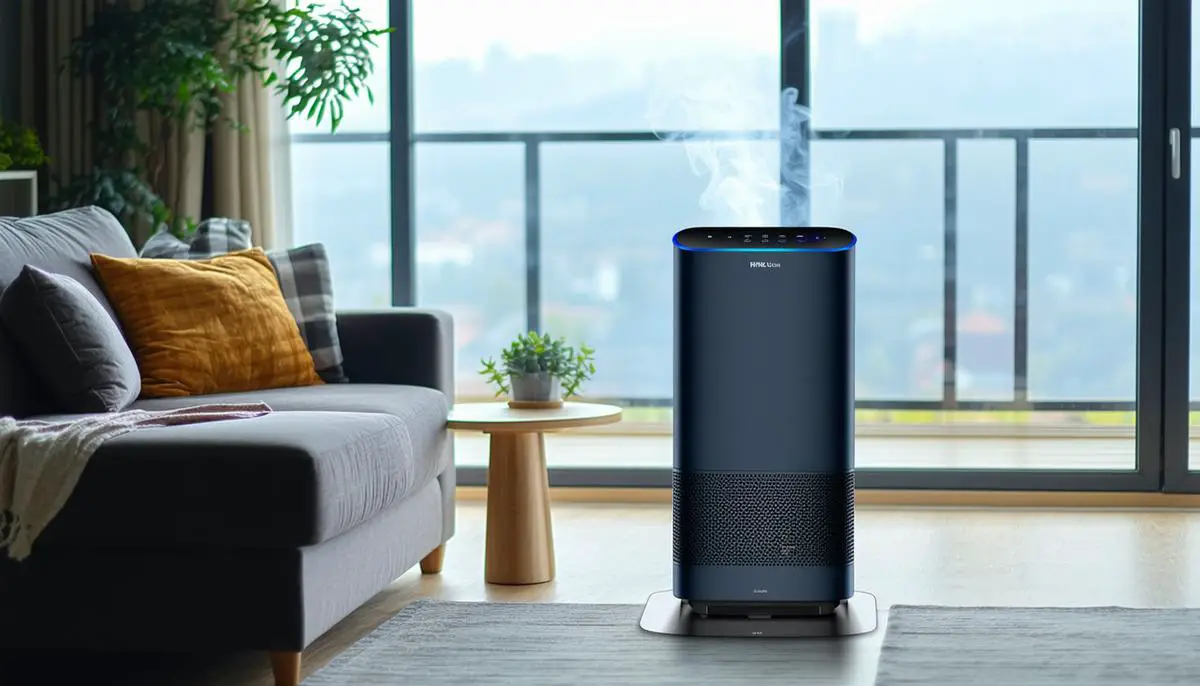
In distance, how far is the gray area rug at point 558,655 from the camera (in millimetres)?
2586

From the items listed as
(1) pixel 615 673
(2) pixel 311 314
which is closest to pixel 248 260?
(2) pixel 311 314

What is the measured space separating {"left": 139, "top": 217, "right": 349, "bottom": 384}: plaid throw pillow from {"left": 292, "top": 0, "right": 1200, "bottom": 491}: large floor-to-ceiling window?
0.94 metres

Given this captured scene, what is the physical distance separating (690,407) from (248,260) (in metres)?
1.32

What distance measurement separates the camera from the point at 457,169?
477 centimetres

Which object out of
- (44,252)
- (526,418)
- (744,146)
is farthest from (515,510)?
(744,146)

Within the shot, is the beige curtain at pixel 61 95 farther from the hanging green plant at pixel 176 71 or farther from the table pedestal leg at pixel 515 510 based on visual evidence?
the table pedestal leg at pixel 515 510

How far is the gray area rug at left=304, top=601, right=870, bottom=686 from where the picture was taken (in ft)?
8.48

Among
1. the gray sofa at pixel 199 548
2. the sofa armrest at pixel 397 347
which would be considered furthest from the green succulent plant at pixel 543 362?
the gray sofa at pixel 199 548

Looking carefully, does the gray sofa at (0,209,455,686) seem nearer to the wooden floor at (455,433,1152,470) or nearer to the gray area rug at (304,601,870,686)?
the gray area rug at (304,601,870,686)

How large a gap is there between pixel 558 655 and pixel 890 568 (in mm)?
1174

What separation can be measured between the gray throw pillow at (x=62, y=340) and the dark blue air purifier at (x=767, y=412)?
1167 mm

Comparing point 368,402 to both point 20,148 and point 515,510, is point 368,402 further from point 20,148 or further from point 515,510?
point 20,148

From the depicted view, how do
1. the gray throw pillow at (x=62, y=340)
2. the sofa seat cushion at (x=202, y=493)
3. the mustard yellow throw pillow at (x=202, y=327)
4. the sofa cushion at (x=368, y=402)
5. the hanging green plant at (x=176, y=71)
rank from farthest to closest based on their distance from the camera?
the hanging green plant at (x=176, y=71) → the mustard yellow throw pillow at (x=202, y=327) → the sofa cushion at (x=368, y=402) → the gray throw pillow at (x=62, y=340) → the sofa seat cushion at (x=202, y=493)

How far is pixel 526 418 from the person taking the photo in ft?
11.2
